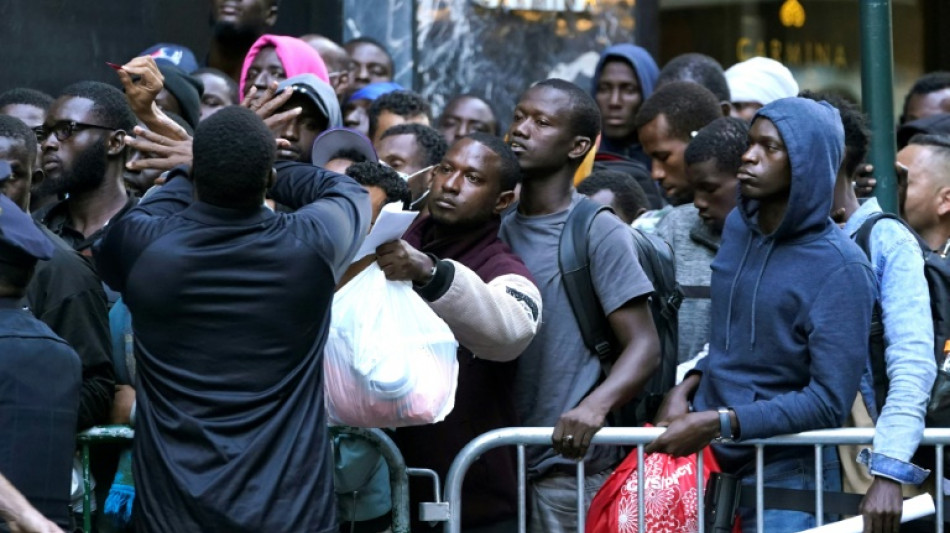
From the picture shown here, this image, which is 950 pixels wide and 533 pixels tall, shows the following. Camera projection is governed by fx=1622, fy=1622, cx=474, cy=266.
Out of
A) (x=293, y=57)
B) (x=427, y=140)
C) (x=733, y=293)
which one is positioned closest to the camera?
(x=733, y=293)

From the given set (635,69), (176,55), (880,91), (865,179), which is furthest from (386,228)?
(635,69)

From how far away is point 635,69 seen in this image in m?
9.25

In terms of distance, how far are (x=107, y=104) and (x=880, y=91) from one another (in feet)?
10.2

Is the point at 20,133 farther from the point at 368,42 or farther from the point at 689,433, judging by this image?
the point at 368,42

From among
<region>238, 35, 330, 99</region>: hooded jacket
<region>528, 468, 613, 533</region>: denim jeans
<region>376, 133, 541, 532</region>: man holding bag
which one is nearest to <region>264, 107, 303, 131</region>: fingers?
<region>376, 133, 541, 532</region>: man holding bag

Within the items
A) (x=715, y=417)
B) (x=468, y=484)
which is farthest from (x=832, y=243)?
(x=468, y=484)

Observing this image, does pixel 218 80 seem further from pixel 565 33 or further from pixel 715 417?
pixel 715 417

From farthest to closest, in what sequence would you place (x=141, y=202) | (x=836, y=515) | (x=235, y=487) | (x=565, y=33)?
1. (x=565, y=33)
2. (x=836, y=515)
3. (x=141, y=202)
4. (x=235, y=487)

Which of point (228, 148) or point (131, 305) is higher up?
point (228, 148)

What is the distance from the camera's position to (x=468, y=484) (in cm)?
567

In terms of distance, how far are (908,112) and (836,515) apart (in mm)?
4514

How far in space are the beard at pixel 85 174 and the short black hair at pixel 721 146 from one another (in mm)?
2377

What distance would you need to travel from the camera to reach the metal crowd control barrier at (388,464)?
5441mm

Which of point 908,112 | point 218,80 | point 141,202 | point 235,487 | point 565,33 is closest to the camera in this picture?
point 235,487
